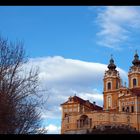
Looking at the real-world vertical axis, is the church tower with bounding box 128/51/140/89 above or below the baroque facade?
above

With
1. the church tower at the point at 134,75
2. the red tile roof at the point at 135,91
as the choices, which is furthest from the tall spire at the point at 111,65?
the red tile roof at the point at 135,91

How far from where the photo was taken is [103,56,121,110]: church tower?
7397cm

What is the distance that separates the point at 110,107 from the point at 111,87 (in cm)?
473

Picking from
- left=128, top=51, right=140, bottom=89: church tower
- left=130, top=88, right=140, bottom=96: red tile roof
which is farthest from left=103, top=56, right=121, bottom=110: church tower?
left=130, top=88, right=140, bottom=96: red tile roof

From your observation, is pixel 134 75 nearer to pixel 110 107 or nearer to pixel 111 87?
pixel 111 87

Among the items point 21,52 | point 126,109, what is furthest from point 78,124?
point 21,52

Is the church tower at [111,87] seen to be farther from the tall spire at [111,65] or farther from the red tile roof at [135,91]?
the red tile roof at [135,91]

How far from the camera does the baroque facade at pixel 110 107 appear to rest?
6700cm

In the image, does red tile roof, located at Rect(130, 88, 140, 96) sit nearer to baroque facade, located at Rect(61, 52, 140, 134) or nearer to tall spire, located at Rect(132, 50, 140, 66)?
baroque facade, located at Rect(61, 52, 140, 134)

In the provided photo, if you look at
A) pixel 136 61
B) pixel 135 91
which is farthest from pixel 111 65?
pixel 135 91

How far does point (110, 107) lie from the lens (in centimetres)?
7319

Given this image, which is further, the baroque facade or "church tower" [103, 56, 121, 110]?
"church tower" [103, 56, 121, 110]

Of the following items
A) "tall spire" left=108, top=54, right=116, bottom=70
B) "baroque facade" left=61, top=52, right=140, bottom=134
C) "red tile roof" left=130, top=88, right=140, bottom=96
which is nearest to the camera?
"baroque facade" left=61, top=52, right=140, bottom=134
